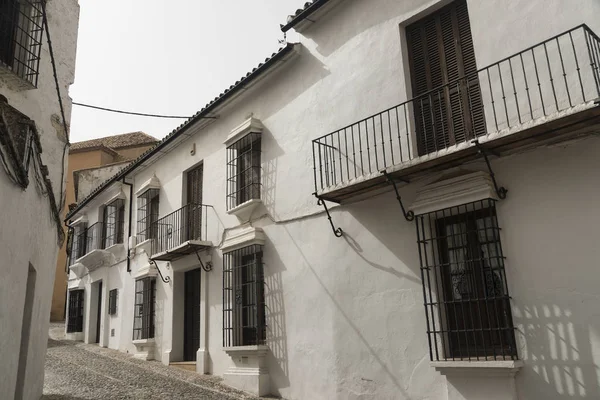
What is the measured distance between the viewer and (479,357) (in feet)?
19.2

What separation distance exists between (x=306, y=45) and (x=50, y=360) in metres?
9.76

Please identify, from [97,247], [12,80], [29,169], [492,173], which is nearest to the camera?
[29,169]

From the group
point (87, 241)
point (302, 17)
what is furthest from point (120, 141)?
point (302, 17)

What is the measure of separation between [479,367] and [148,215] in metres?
10.5

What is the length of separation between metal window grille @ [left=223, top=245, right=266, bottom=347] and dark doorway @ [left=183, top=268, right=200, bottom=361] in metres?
1.91

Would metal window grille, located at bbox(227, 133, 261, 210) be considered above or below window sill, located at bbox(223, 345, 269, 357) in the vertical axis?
above

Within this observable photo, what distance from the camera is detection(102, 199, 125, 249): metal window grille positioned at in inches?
632

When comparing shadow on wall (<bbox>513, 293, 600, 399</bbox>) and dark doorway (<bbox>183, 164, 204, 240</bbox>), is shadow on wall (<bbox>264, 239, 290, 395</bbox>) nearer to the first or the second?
dark doorway (<bbox>183, 164, 204, 240</bbox>)

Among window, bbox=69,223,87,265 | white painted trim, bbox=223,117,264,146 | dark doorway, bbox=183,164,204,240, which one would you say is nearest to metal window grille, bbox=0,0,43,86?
white painted trim, bbox=223,117,264,146

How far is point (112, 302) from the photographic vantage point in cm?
1586

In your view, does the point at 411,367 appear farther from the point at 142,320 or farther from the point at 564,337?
the point at 142,320

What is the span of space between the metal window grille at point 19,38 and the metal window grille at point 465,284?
17.1 feet

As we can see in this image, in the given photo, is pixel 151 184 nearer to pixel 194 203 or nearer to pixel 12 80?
pixel 194 203

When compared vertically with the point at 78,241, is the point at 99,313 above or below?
below
